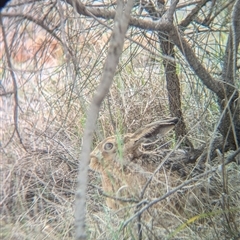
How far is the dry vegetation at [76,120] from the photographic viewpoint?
202 centimetres

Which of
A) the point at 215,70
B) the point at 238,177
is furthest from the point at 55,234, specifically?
the point at 215,70

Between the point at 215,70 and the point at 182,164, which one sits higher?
the point at 215,70

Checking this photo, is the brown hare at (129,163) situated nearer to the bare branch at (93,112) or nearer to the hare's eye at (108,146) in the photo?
the hare's eye at (108,146)

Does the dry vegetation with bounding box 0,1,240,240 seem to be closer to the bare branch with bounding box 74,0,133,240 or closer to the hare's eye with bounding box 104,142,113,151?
the hare's eye with bounding box 104,142,113,151

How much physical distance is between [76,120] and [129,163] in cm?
79

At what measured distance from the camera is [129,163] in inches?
89.5

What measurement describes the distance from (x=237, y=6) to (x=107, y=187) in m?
0.92

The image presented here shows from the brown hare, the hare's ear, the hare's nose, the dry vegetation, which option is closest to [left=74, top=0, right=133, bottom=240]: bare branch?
the dry vegetation

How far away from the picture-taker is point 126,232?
77.4 inches

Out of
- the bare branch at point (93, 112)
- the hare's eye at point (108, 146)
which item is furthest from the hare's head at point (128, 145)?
the bare branch at point (93, 112)

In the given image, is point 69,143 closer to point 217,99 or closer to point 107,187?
point 107,187

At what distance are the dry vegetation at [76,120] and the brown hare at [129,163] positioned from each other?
0.23 feet

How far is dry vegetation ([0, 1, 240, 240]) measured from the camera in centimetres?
202

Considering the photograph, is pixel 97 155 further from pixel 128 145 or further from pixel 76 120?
pixel 76 120
